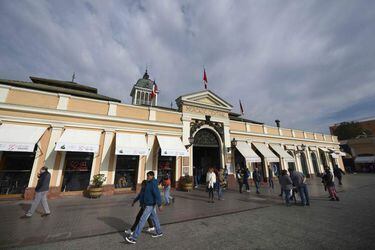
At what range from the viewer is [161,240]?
13.4 ft

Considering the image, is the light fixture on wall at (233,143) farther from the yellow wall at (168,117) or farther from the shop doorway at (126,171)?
the shop doorway at (126,171)

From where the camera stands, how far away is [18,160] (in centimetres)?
880

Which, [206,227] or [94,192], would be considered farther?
[94,192]

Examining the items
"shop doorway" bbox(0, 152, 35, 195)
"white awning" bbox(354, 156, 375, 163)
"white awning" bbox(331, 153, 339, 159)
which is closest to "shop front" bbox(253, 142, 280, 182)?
"white awning" bbox(331, 153, 339, 159)

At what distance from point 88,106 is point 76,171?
4.24 meters

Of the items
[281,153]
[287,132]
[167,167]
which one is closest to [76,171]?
[167,167]

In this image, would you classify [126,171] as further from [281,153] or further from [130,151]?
[281,153]

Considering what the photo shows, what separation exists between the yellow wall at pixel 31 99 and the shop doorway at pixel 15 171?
291cm

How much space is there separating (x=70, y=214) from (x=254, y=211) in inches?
295

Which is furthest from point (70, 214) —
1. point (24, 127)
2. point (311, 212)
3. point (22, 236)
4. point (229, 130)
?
point (229, 130)

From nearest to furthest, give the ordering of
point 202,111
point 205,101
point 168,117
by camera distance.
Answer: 1. point 168,117
2. point 202,111
3. point 205,101

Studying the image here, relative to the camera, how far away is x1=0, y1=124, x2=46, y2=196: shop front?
8125 mm

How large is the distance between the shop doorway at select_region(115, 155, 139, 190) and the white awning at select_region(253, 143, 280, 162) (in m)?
12.2

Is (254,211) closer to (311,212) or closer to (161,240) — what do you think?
(311,212)
